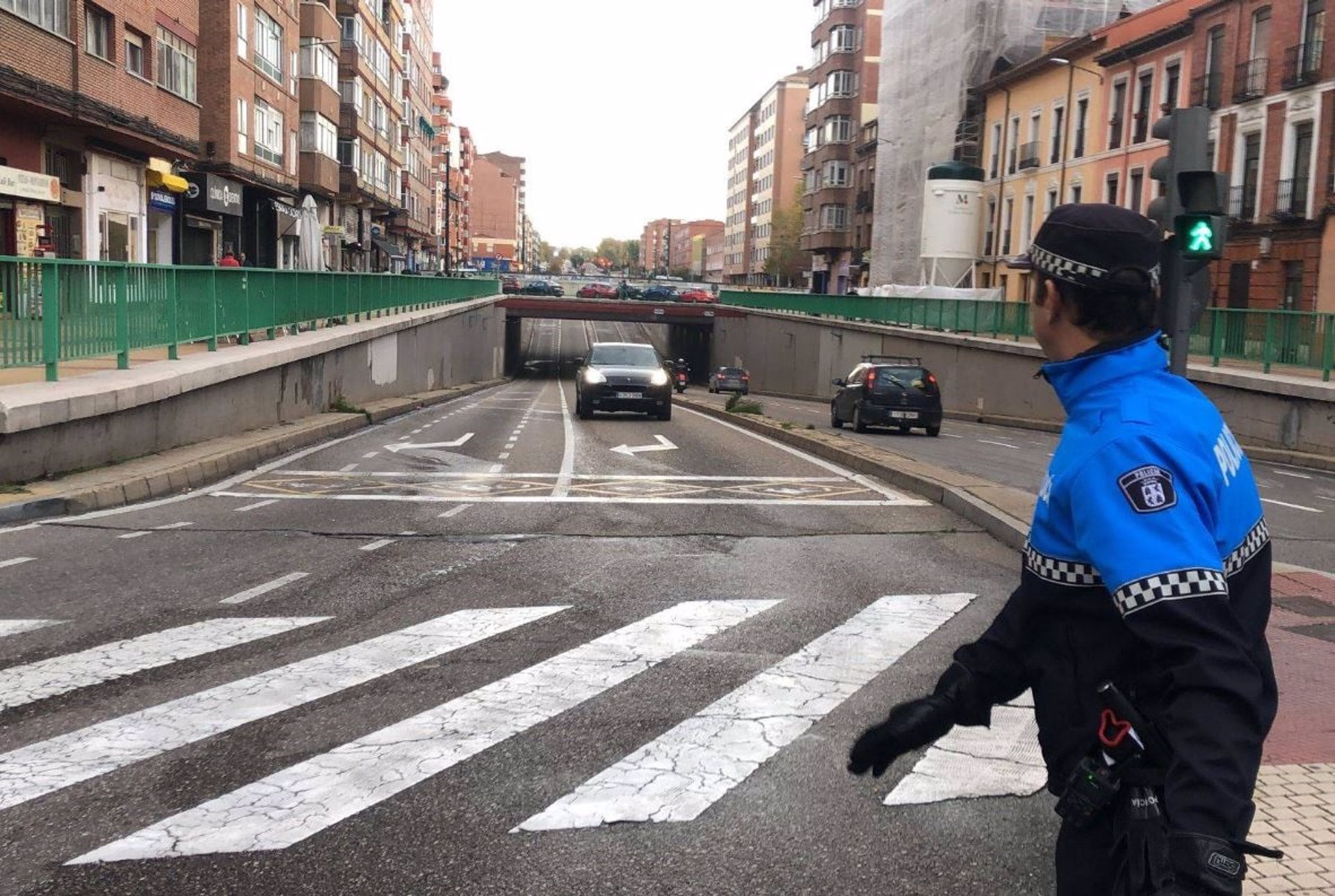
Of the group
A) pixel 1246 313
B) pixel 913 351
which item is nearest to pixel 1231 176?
pixel 913 351

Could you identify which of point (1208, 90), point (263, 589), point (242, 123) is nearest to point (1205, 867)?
point (263, 589)

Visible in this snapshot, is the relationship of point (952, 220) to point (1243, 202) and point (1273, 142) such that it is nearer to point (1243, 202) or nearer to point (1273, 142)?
point (1243, 202)

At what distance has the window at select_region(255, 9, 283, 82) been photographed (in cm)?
4044

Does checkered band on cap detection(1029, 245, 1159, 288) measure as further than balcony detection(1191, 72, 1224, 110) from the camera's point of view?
No

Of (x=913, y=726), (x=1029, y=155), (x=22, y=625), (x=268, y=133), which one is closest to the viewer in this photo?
(x=913, y=726)

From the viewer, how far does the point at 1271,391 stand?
2327 centimetres

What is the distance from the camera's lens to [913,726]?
8.42 feet

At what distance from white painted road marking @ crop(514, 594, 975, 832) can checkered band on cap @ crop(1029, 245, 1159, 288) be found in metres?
2.44

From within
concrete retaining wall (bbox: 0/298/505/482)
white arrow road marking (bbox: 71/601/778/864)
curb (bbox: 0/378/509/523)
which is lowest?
curb (bbox: 0/378/509/523)

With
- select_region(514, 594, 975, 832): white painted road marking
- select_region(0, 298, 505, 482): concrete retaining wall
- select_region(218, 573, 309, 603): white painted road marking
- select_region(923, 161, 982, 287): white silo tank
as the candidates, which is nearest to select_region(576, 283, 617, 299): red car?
select_region(923, 161, 982, 287): white silo tank

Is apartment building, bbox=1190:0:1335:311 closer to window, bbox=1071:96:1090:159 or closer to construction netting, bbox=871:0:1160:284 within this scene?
window, bbox=1071:96:1090:159

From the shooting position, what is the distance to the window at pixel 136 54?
28.7 metres

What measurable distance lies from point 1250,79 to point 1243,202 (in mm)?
3512

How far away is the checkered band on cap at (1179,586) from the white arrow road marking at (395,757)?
2.86 m
